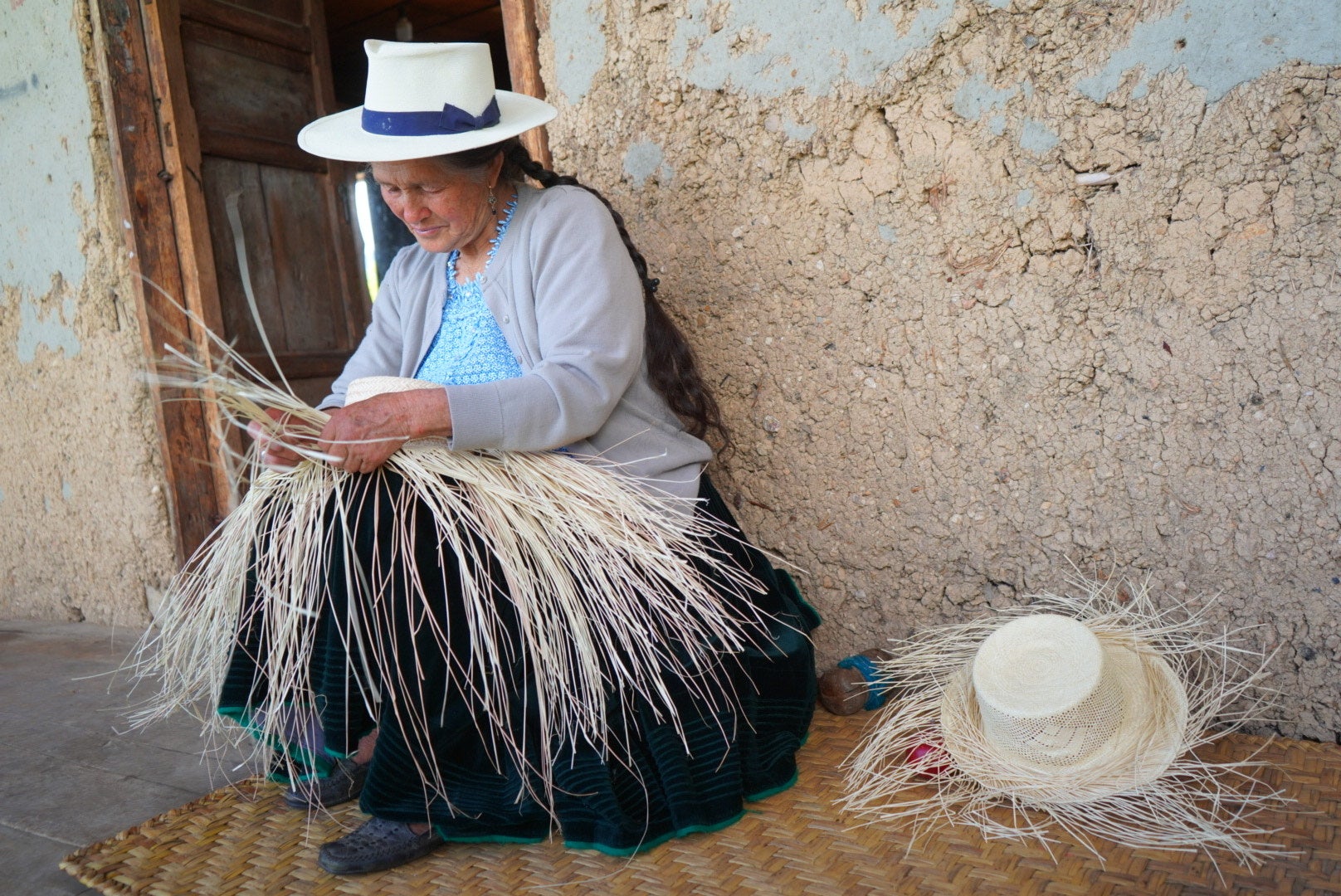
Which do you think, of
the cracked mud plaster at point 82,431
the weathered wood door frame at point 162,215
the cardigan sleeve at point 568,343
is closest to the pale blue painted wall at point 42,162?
the cracked mud plaster at point 82,431

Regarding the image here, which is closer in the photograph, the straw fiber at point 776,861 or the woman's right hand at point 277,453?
the straw fiber at point 776,861

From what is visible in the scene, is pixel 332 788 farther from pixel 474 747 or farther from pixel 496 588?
pixel 496 588

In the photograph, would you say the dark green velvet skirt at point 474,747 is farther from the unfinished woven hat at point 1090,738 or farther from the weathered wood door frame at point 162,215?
the weathered wood door frame at point 162,215

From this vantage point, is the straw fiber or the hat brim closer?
the straw fiber

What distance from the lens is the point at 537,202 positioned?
186 centimetres

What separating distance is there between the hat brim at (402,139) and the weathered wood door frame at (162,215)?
1383 mm

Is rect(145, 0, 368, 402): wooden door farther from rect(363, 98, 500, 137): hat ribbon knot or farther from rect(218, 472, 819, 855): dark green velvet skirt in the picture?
rect(218, 472, 819, 855): dark green velvet skirt

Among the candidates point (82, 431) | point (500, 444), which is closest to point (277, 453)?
point (500, 444)

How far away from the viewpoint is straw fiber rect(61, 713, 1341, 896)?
1364 mm

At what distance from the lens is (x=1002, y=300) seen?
6.06 feet

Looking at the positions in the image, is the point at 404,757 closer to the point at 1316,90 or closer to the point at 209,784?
the point at 209,784

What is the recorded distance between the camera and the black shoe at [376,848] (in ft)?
5.11

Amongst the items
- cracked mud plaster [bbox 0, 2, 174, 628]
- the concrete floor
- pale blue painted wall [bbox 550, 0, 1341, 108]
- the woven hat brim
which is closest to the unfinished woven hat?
the woven hat brim

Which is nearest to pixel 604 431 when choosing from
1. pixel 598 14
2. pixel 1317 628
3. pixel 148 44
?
pixel 598 14
